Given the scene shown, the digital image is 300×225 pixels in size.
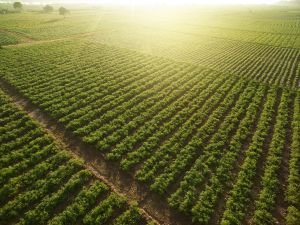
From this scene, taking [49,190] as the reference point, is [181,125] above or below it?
above

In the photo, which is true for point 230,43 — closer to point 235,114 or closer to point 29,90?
point 235,114

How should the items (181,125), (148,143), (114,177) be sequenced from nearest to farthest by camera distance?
(114,177) < (148,143) < (181,125)

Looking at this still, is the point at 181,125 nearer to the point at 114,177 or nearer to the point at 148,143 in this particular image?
the point at 148,143

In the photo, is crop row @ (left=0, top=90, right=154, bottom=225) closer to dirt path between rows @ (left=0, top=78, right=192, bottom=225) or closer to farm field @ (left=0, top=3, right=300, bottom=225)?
farm field @ (left=0, top=3, right=300, bottom=225)

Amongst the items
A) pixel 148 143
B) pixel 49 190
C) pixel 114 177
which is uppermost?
pixel 148 143

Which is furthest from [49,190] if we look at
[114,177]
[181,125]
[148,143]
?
[181,125]

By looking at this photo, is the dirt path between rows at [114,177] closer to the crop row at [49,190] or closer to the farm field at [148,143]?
the farm field at [148,143]

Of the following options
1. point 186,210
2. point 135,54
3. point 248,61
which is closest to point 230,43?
point 248,61
